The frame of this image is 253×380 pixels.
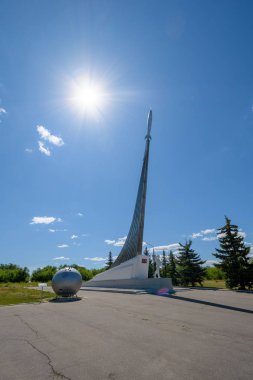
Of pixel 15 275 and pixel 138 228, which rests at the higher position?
pixel 138 228

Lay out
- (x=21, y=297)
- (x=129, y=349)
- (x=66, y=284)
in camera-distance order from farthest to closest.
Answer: (x=21, y=297), (x=66, y=284), (x=129, y=349)

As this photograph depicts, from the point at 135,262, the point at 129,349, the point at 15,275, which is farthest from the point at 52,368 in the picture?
the point at 15,275

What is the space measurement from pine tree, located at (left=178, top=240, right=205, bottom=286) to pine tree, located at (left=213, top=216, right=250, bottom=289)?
7.70 m

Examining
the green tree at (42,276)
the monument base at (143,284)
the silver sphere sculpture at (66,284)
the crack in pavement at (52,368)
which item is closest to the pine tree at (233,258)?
the monument base at (143,284)

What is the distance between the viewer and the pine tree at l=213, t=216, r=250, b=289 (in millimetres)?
23766

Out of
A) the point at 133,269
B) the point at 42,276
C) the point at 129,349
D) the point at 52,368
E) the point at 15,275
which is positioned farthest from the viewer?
the point at 42,276

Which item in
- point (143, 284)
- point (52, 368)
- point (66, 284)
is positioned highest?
point (66, 284)

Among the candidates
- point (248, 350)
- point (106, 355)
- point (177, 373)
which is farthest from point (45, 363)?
point (248, 350)

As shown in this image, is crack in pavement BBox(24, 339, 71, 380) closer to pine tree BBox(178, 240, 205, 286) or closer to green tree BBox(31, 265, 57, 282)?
pine tree BBox(178, 240, 205, 286)

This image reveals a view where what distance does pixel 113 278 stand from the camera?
29.1 meters

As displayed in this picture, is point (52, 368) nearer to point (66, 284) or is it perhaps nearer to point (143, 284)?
point (66, 284)

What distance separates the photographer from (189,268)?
1296 inches

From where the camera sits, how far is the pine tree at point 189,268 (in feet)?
107

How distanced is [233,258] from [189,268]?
9.64 metres
